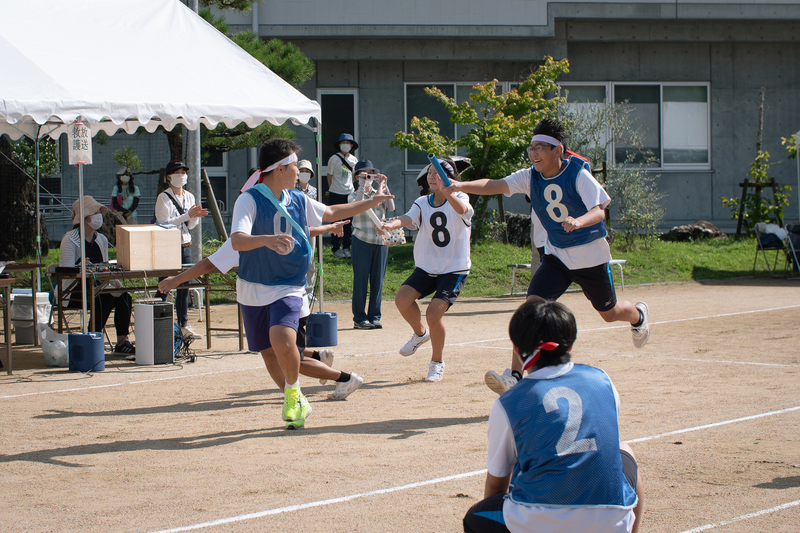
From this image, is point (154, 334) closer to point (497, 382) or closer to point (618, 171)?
point (497, 382)

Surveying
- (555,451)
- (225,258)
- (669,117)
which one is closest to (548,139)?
(225,258)

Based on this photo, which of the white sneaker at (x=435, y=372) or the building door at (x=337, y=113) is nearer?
the white sneaker at (x=435, y=372)

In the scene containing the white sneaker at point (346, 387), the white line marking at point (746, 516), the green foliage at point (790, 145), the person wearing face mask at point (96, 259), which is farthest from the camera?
the green foliage at point (790, 145)

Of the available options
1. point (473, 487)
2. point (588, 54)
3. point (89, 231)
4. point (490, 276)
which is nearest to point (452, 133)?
point (588, 54)

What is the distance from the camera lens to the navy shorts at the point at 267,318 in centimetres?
548

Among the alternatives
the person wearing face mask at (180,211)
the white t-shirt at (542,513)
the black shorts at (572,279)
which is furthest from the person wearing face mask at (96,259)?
the white t-shirt at (542,513)

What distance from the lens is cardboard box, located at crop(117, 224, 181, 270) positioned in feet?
29.0

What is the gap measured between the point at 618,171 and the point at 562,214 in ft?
47.1

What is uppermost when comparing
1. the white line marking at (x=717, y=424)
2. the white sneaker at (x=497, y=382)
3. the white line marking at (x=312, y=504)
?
the white sneaker at (x=497, y=382)

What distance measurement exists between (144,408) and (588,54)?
731 inches

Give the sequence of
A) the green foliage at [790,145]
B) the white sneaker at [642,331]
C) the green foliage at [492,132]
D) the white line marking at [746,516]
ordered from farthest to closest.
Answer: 1. the green foliage at [790,145]
2. the green foliage at [492,132]
3. the white sneaker at [642,331]
4. the white line marking at [746,516]

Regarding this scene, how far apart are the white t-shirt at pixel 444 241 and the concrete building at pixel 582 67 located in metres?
13.8

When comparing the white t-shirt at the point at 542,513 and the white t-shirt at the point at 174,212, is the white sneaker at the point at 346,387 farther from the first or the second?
the white t-shirt at the point at 174,212

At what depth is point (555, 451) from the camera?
2.66 meters
